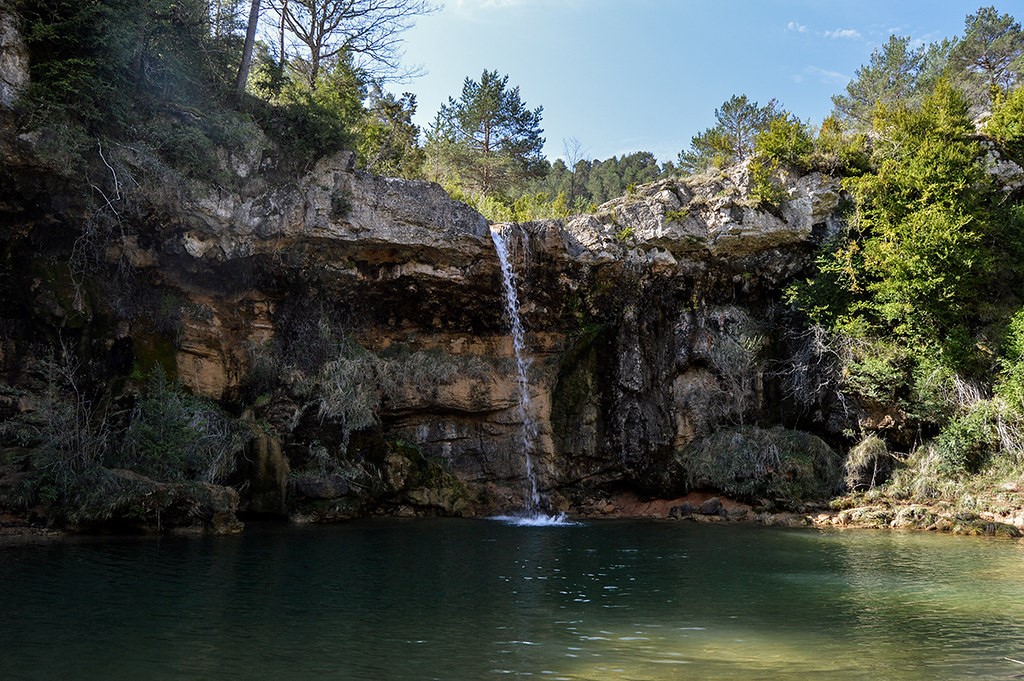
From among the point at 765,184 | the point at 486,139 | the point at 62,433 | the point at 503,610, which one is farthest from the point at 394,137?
the point at 503,610

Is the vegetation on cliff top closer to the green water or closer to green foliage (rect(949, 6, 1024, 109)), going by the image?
the green water

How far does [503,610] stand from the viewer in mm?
8492

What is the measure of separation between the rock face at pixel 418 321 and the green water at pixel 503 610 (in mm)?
5996

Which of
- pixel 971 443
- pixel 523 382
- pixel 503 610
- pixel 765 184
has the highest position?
pixel 765 184

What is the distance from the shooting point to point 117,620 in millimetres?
7496

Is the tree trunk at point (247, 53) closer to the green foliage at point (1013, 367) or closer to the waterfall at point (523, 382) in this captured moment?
the waterfall at point (523, 382)

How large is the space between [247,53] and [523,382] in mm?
12148

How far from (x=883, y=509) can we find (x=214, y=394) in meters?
17.3

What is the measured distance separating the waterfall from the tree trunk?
7852 mm

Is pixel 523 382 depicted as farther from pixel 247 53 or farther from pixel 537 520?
pixel 247 53

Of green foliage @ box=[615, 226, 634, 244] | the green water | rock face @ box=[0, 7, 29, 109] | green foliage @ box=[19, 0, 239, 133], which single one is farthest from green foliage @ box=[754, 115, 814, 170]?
rock face @ box=[0, 7, 29, 109]

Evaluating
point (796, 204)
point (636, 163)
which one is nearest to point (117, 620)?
point (796, 204)

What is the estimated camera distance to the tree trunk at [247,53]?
1995cm

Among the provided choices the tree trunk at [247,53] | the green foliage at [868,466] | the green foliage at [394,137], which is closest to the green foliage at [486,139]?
the green foliage at [394,137]
